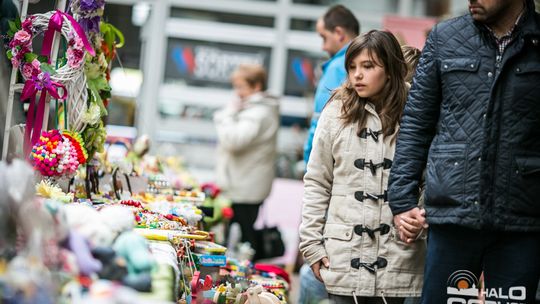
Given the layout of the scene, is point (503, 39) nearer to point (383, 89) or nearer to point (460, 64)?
point (460, 64)

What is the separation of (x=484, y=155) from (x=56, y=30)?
1.98 meters

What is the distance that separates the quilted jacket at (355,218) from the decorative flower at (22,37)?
1.33 meters

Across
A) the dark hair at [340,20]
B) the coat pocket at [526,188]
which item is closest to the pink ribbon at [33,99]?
the coat pocket at [526,188]

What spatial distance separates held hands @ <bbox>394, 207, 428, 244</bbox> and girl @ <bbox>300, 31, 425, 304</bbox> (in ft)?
0.47

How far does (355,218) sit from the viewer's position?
415 centimetres

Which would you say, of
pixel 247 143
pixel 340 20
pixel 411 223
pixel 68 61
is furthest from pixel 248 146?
pixel 411 223

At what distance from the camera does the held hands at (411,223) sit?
12.8 ft

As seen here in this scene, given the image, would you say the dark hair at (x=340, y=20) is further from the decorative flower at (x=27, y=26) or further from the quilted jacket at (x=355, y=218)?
the decorative flower at (x=27, y=26)

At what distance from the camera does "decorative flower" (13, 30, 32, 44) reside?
4254mm

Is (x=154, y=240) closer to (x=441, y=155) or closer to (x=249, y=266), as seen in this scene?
(x=441, y=155)

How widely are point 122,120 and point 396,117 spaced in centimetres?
504

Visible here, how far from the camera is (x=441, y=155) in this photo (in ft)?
12.3

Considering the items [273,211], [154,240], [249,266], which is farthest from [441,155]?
[273,211]

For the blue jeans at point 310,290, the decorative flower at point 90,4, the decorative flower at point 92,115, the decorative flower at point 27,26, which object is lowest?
the blue jeans at point 310,290
